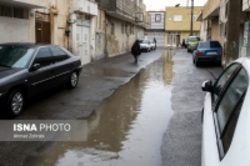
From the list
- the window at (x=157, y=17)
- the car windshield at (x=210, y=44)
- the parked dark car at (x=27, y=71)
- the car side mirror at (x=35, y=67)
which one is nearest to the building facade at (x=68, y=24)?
the parked dark car at (x=27, y=71)

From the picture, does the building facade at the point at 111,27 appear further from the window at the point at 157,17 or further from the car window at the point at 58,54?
the window at the point at 157,17

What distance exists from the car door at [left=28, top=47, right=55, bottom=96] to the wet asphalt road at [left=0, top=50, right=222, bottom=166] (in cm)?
48

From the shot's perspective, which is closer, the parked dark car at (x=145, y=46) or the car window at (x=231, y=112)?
the car window at (x=231, y=112)

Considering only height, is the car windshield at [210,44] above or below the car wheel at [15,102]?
above

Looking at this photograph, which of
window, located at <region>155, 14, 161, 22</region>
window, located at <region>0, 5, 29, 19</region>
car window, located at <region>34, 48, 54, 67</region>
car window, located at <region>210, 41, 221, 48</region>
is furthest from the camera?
window, located at <region>155, 14, 161, 22</region>

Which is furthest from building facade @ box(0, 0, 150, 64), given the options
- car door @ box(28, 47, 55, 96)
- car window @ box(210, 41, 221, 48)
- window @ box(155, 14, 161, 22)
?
window @ box(155, 14, 161, 22)

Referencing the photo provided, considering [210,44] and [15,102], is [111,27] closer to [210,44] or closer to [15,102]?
[210,44]

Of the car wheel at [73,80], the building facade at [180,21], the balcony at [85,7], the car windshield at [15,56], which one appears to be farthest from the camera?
the building facade at [180,21]

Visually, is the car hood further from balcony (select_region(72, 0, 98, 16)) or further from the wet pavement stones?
balcony (select_region(72, 0, 98, 16))

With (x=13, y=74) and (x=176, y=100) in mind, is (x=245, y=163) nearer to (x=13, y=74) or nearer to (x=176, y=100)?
(x=13, y=74)

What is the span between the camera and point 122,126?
626 cm

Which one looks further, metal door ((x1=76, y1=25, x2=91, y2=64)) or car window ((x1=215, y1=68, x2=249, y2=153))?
metal door ((x1=76, y1=25, x2=91, y2=64))

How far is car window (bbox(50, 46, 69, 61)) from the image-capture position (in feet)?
29.0

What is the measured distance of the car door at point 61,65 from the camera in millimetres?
8766
